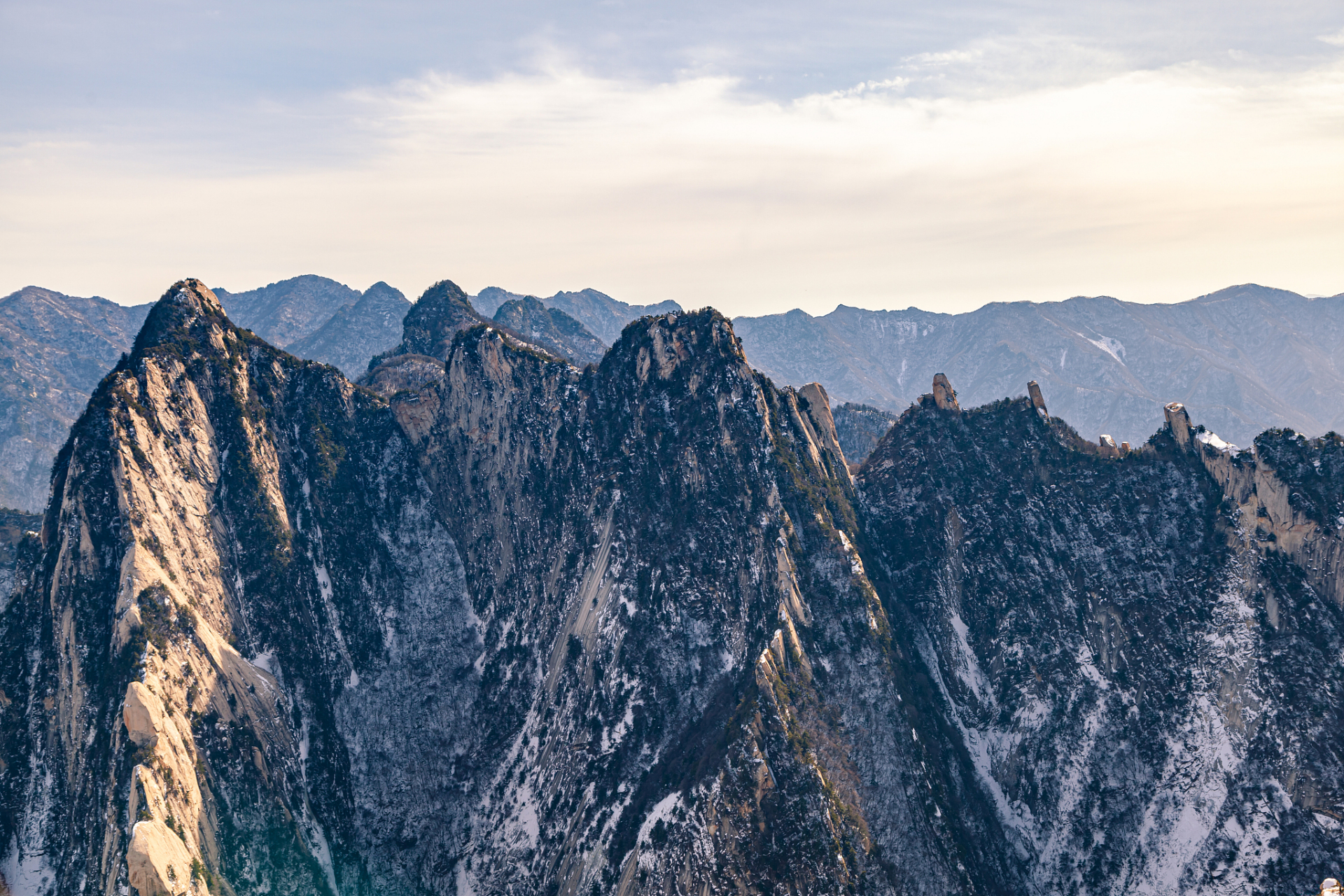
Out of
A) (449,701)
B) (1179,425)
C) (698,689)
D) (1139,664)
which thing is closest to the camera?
(1139,664)

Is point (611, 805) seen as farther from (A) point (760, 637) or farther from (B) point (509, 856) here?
(A) point (760, 637)

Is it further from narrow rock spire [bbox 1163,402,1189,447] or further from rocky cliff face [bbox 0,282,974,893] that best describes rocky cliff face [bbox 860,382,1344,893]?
rocky cliff face [bbox 0,282,974,893]

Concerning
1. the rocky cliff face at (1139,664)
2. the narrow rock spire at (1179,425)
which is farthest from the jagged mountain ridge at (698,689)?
the narrow rock spire at (1179,425)

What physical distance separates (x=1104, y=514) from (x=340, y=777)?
570 feet

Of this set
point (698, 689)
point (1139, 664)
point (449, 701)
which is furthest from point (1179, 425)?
point (449, 701)

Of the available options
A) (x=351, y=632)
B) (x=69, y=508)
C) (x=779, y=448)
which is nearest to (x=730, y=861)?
(x=779, y=448)

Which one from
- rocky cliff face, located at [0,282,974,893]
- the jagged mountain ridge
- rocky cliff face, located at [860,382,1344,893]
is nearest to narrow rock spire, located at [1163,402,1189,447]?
rocky cliff face, located at [860,382,1344,893]

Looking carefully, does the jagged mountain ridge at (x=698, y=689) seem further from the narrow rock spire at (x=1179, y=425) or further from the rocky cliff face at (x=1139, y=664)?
the narrow rock spire at (x=1179, y=425)

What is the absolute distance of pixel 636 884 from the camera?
141 meters

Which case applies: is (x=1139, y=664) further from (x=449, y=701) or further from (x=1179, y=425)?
(x=449, y=701)

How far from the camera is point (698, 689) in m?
171

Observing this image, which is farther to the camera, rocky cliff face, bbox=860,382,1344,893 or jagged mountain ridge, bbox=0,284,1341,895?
jagged mountain ridge, bbox=0,284,1341,895

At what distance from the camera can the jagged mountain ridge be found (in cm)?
14362

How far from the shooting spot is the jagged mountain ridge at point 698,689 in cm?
14362
